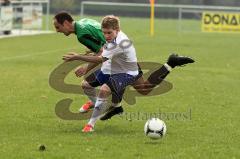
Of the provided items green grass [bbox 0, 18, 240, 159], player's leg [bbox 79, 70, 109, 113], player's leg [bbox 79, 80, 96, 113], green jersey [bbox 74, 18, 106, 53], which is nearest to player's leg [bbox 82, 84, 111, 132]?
green grass [bbox 0, 18, 240, 159]

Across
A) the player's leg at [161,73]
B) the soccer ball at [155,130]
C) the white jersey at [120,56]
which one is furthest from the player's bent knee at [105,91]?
the soccer ball at [155,130]

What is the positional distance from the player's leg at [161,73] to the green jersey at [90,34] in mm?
822

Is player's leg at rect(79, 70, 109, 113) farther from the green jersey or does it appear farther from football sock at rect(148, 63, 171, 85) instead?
football sock at rect(148, 63, 171, 85)

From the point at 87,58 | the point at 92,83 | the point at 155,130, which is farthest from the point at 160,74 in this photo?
the point at 155,130

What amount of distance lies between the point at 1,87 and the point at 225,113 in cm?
554

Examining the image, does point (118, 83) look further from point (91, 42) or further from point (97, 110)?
point (91, 42)

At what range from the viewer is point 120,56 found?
10320mm

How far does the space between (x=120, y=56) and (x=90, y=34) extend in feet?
2.01

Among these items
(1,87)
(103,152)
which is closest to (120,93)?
(103,152)

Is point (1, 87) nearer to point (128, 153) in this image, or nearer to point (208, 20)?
point (128, 153)

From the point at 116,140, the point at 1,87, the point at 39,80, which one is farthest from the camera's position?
the point at 39,80

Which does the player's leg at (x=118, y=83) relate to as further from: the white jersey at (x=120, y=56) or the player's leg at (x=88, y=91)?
the player's leg at (x=88, y=91)

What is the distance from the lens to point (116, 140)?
952 cm

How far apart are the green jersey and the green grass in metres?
1.24
